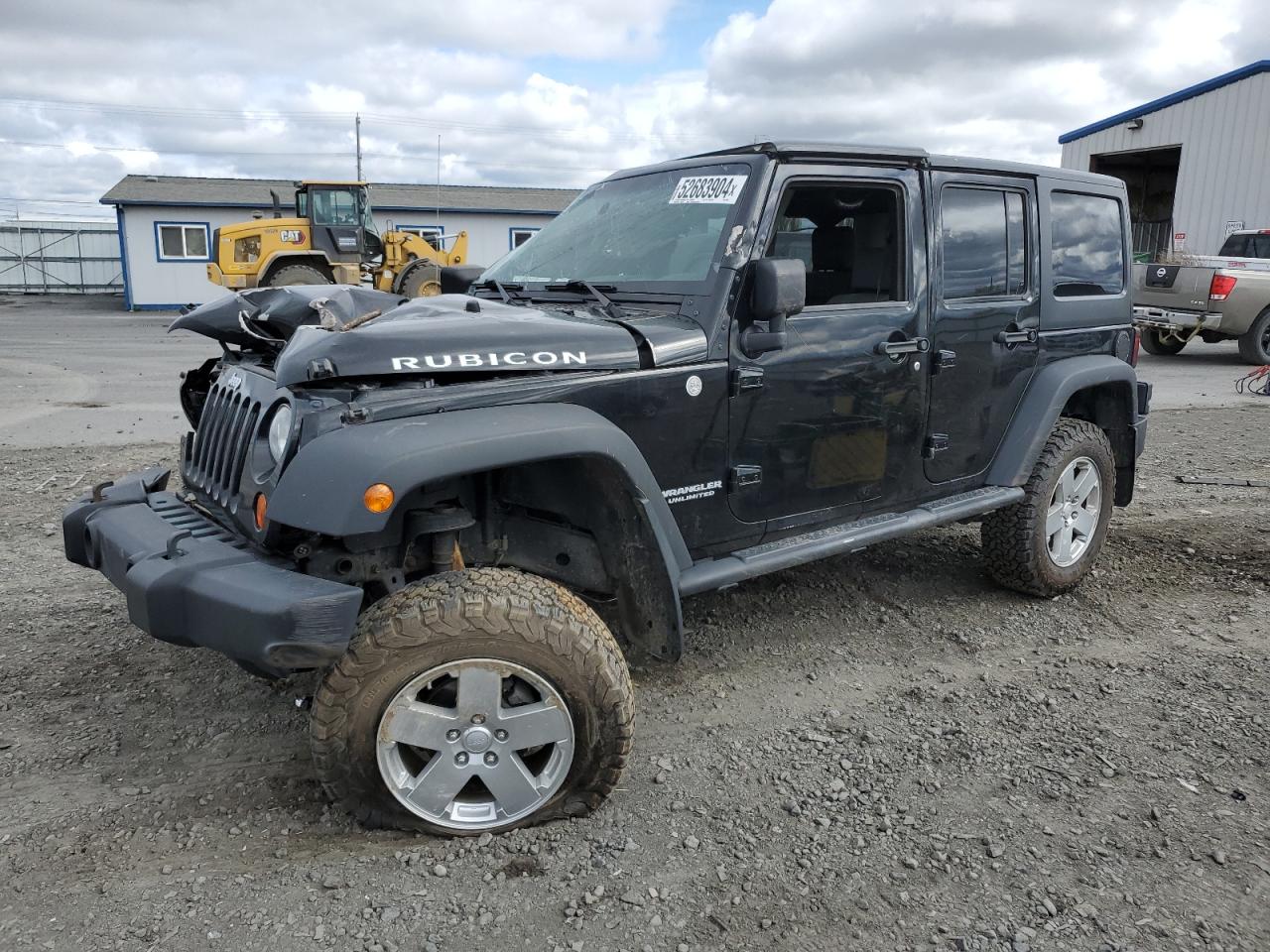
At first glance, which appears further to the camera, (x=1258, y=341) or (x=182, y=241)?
(x=182, y=241)

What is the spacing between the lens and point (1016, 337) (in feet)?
14.5

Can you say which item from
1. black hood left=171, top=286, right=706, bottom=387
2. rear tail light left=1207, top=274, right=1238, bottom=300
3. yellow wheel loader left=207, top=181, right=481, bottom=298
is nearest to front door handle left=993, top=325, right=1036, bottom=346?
black hood left=171, top=286, right=706, bottom=387

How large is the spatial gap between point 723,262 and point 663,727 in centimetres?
170

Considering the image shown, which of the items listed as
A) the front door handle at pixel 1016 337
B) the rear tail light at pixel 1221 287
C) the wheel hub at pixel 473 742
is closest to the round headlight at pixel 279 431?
the wheel hub at pixel 473 742

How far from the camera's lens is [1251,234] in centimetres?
1562

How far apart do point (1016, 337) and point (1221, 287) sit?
12.0 meters

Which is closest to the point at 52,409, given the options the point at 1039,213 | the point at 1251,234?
the point at 1039,213

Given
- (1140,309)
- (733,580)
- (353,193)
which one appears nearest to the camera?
(733,580)

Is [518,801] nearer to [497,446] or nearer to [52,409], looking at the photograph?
[497,446]

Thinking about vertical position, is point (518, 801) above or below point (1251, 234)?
below

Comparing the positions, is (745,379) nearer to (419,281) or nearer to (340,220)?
(419,281)

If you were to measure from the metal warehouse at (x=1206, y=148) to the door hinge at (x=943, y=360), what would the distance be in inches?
761

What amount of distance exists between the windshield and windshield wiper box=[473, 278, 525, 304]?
0.14 feet

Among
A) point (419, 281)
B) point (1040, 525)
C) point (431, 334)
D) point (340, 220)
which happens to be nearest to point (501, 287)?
point (431, 334)
